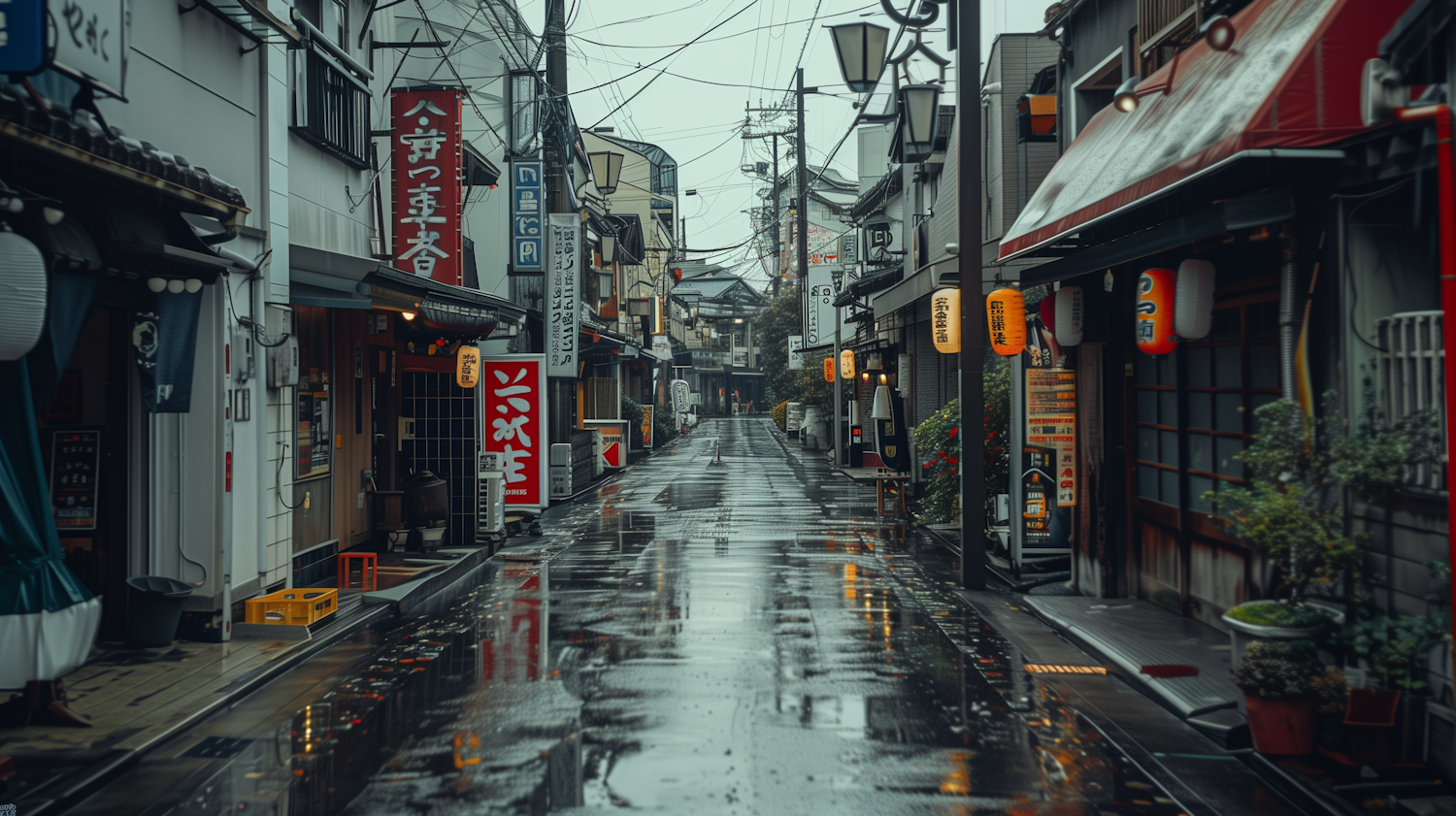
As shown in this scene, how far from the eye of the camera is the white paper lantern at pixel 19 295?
621cm

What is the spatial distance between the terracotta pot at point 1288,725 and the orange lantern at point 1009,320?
748 cm

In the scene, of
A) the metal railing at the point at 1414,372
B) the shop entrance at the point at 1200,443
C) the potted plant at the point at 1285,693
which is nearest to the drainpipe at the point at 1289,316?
the metal railing at the point at 1414,372

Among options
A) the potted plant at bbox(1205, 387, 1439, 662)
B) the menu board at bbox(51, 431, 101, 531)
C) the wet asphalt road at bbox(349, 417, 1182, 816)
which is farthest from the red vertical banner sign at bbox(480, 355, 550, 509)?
the potted plant at bbox(1205, 387, 1439, 662)

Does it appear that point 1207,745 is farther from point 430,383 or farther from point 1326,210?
point 430,383

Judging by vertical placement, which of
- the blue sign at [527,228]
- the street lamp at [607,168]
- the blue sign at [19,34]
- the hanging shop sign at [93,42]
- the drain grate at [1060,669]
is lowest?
the drain grate at [1060,669]

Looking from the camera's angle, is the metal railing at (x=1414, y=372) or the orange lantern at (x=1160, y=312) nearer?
the metal railing at (x=1414, y=372)

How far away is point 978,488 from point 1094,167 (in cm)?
456

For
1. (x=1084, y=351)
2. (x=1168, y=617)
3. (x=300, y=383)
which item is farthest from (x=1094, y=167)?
(x=300, y=383)

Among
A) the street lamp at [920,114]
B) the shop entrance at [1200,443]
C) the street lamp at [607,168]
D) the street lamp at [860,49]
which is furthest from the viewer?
the street lamp at [607,168]

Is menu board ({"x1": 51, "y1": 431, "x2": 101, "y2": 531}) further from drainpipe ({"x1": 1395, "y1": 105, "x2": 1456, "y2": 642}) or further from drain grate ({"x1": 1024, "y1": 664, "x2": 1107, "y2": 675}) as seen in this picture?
drainpipe ({"x1": 1395, "y1": 105, "x2": 1456, "y2": 642})

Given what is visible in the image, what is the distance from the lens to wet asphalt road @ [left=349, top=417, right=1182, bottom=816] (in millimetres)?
6070

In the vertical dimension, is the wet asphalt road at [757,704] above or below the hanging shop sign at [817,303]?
below

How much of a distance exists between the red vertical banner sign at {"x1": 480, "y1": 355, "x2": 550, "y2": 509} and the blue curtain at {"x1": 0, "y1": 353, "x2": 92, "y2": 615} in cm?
1101

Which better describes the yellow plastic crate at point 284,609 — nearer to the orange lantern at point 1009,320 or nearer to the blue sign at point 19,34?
the blue sign at point 19,34
